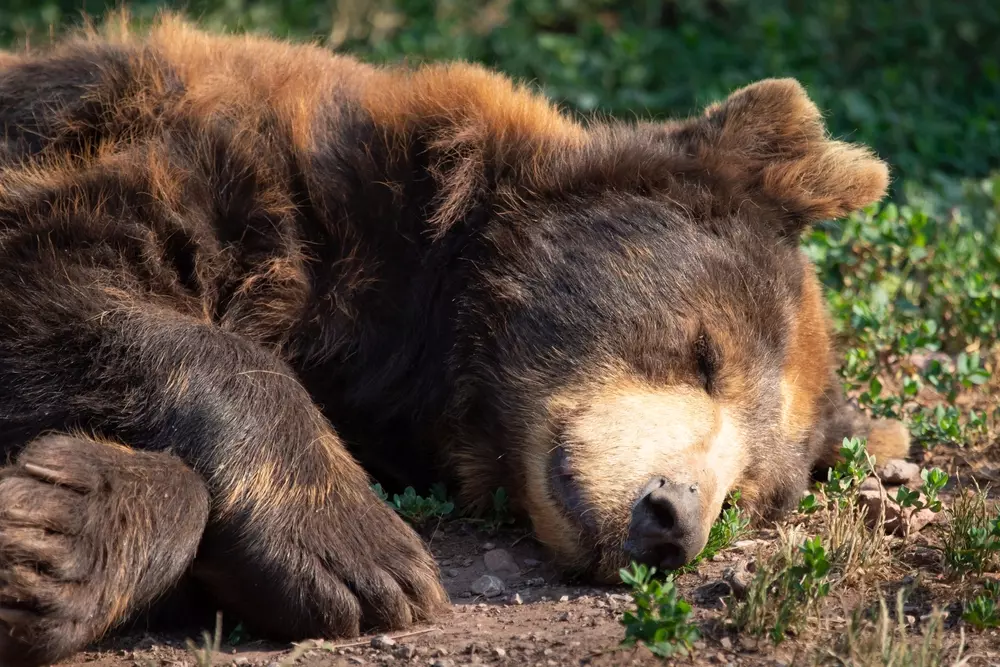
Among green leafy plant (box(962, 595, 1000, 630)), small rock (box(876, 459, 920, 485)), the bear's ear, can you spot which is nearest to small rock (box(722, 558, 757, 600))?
green leafy plant (box(962, 595, 1000, 630))

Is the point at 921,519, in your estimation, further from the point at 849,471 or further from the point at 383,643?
the point at 383,643

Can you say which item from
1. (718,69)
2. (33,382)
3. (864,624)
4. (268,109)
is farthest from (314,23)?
(864,624)

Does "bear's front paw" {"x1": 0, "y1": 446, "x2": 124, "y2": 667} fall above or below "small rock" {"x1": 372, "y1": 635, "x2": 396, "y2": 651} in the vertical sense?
above

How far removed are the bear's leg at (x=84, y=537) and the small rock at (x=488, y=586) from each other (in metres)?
1.03

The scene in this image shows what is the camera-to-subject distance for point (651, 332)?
15.2ft

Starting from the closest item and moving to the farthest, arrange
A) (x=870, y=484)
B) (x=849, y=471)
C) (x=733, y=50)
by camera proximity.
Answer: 1. (x=849, y=471)
2. (x=870, y=484)
3. (x=733, y=50)

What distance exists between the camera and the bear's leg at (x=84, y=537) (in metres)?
3.51

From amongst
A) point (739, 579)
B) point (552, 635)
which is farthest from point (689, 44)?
point (552, 635)

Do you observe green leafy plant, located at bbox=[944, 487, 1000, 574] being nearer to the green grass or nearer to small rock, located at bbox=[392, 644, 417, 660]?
the green grass

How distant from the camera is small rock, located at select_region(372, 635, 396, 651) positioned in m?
3.85

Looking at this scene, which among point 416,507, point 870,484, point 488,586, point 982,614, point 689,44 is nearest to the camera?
point 982,614

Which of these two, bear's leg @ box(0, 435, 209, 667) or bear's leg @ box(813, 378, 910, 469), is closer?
bear's leg @ box(0, 435, 209, 667)

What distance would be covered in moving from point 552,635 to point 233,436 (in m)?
1.16

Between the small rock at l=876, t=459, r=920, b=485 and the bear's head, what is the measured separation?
0.44m
